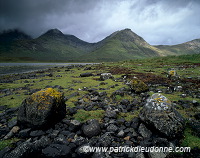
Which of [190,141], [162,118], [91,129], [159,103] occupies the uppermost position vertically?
[159,103]

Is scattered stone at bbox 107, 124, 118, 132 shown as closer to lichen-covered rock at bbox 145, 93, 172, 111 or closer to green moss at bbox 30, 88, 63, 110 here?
lichen-covered rock at bbox 145, 93, 172, 111

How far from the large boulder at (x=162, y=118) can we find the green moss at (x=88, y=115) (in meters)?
3.19

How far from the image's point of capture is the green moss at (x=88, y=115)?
8827 mm

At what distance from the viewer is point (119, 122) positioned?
311 inches

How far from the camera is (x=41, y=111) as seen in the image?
287 inches

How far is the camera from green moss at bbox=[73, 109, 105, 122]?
883 centimetres

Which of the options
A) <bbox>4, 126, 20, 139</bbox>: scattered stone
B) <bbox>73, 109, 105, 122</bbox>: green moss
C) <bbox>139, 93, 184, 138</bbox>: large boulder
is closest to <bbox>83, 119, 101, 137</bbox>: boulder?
<bbox>73, 109, 105, 122</bbox>: green moss

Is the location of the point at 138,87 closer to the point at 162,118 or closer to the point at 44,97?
the point at 162,118

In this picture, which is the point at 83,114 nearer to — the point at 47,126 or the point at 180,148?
the point at 47,126

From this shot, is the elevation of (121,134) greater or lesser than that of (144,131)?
lesser

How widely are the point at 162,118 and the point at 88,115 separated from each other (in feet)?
16.9

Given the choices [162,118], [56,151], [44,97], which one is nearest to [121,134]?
[162,118]

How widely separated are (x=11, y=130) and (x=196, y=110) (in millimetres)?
12629

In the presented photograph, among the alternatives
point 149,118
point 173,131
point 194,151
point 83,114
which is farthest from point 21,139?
point 194,151
